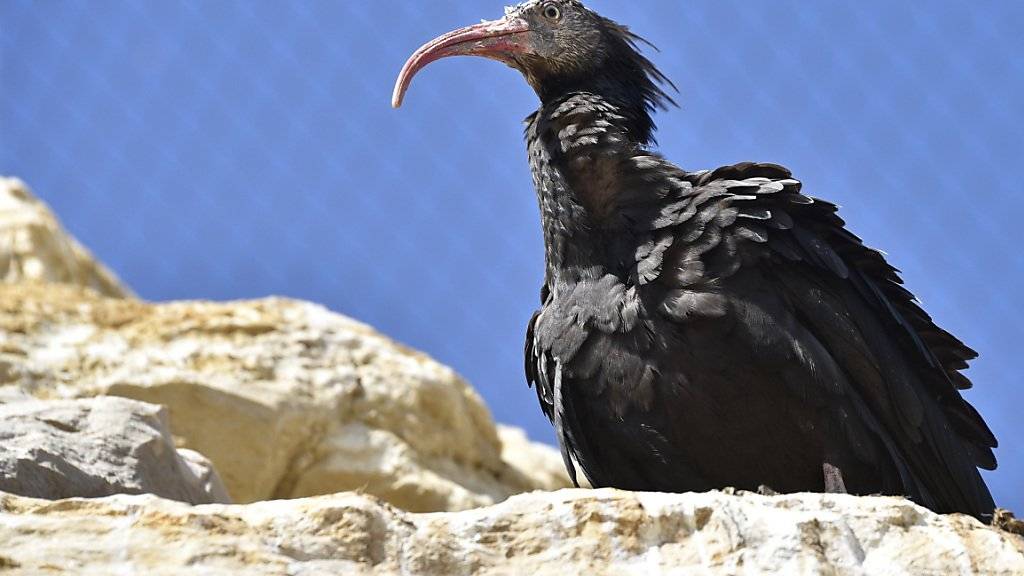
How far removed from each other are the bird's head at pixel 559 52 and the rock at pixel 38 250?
4.95 meters

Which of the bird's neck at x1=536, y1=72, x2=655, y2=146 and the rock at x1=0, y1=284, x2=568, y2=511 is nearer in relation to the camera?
the bird's neck at x1=536, y1=72, x2=655, y2=146

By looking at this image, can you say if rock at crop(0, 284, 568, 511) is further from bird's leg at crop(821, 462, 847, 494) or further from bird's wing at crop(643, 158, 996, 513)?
bird's leg at crop(821, 462, 847, 494)

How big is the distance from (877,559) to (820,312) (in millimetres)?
1657

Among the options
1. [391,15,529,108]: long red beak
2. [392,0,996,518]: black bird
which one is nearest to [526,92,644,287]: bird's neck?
[392,0,996,518]: black bird

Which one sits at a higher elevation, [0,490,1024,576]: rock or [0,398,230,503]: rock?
[0,398,230,503]: rock

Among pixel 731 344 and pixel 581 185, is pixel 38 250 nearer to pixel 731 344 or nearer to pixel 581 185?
pixel 581 185

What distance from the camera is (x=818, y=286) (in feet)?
18.7

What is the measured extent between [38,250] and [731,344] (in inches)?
299

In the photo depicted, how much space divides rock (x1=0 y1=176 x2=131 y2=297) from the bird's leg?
22.8 feet

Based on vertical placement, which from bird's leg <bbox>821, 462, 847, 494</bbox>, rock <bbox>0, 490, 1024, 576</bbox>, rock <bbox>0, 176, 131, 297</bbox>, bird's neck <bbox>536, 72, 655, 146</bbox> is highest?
rock <bbox>0, 176, 131, 297</bbox>

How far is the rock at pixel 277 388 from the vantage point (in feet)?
27.0

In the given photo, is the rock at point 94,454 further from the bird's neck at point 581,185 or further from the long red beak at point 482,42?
the long red beak at point 482,42

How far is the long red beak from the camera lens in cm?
698

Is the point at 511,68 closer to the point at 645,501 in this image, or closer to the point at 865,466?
the point at 865,466
